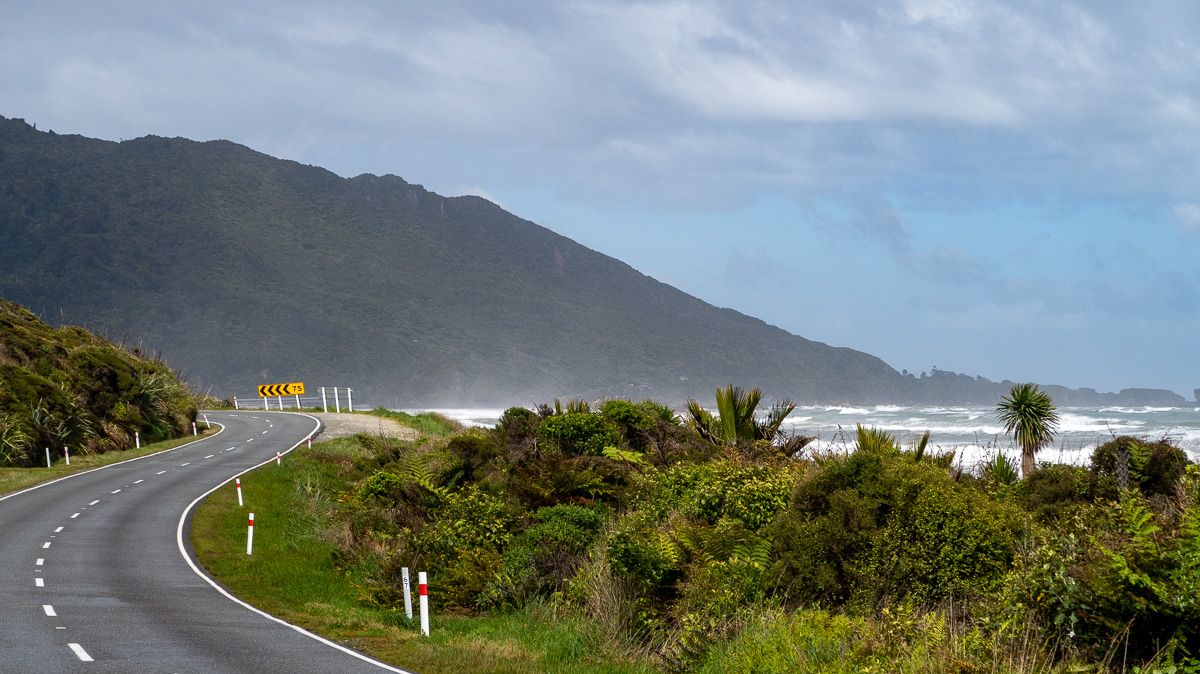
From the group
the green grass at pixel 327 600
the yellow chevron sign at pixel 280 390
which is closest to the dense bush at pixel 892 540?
the green grass at pixel 327 600

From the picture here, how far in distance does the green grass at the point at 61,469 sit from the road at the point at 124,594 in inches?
39.3

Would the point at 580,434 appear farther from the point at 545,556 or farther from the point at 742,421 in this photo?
the point at 545,556

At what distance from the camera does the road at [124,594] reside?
53.1ft

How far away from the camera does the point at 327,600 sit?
2414 centimetres

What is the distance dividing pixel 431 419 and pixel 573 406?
33.2 meters

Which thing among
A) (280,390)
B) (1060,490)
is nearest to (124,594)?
(1060,490)

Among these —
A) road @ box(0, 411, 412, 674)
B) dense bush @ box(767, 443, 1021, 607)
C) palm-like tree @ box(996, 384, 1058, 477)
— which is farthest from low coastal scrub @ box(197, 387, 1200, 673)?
road @ box(0, 411, 412, 674)

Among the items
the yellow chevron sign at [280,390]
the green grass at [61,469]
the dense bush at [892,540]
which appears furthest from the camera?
the yellow chevron sign at [280,390]

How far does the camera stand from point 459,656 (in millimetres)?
16922

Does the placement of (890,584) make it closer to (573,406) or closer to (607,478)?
(607,478)

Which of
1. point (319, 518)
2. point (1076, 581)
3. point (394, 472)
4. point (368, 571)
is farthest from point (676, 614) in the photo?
point (319, 518)

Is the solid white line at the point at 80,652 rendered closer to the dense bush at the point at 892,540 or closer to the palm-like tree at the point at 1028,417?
the dense bush at the point at 892,540

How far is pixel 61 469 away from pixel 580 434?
24.4 meters

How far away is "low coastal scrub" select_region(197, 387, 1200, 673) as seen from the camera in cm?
1147
